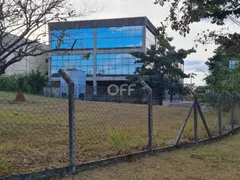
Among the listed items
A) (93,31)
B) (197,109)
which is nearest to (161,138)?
(197,109)

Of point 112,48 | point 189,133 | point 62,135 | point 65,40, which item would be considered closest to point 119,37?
point 112,48

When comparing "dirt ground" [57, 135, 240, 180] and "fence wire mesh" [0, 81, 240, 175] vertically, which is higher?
"fence wire mesh" [0, 81, 240, 175]

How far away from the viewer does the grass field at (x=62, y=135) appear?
242 inches

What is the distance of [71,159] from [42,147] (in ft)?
6.99

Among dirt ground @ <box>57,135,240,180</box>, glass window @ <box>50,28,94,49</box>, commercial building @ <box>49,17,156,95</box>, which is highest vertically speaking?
commercial building @ <box>49,17,156,95</box>

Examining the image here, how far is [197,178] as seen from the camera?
221 inches

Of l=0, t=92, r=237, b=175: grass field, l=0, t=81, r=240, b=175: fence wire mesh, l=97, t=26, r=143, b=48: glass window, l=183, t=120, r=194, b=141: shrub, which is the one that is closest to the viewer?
l=0, t=92, r=237, b=175: grass field

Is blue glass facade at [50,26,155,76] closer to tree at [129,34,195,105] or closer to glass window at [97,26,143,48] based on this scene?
glass window at [97,26,143,48]

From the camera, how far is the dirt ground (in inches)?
215

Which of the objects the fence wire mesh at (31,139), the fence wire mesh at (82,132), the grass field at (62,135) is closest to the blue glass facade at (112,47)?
the grass field at (62,135)

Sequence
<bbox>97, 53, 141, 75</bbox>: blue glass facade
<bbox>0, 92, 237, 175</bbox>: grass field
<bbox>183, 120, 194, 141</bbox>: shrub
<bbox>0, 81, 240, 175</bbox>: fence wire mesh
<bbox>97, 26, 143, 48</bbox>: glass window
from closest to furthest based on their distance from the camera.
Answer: <bbox>0, 92, 237, 175</bbox>: grass field < <bbox>0, 81, 240, 175</bbox>: fence wire mesh < <bbox>183, 120, 194, 141</bbox>: shrub < <bbox>97, 26, 143, 48</bbox>: glass window < <bbox>97, 53, 141, 75</bbox>: blue glass facade

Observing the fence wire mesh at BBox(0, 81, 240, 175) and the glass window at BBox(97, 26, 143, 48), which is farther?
the glass window at BBox(97, 26, 143, 48)

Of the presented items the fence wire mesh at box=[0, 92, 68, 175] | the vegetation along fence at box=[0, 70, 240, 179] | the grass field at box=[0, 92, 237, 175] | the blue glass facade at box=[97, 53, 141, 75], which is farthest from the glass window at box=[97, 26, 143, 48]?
the fence wire mesh at box=[0, 92, 68, 175]

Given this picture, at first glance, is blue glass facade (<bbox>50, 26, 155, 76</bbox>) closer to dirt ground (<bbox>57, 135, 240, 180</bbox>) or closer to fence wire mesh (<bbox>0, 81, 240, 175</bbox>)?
fence wire mesh (<bbox>0, 81, 240, 175</bbox>)
